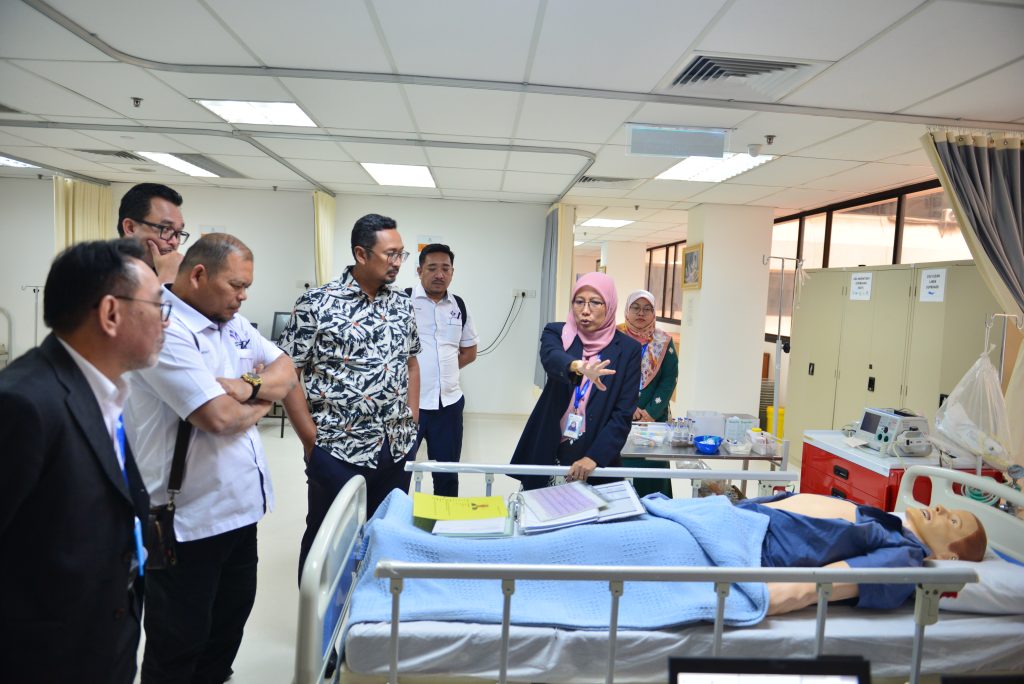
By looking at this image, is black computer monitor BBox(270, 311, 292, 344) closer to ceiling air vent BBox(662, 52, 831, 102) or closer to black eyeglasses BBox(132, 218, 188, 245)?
black eyeglasses BBox(132, 218, 188, 245)

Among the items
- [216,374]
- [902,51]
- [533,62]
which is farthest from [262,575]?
[902,51]

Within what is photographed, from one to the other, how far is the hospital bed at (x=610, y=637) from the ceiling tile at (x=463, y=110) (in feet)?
8.22

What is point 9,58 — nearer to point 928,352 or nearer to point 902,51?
point 902,51

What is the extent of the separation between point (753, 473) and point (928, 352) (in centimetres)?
238

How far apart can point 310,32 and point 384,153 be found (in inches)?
87.7

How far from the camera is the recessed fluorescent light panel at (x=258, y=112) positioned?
3673 mm

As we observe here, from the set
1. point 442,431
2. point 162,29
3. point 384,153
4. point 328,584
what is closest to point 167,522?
point 328,584

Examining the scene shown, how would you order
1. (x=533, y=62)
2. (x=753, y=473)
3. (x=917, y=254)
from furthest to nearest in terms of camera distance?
1. (x=917, y=254)
2. (x=533, y=62)
3. (x=753, y=473)

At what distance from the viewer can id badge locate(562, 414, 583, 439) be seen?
2.38m

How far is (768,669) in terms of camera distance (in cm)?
72

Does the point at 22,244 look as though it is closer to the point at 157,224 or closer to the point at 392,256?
the point at 157,224

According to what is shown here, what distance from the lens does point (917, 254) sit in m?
5.08

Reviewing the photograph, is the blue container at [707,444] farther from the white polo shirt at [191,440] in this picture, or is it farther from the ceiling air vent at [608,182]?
the ceiling air vent at [608,182]

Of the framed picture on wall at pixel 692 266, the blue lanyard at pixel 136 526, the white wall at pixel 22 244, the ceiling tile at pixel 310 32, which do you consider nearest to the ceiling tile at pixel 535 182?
the framed picture on wall at pixel 692 266
